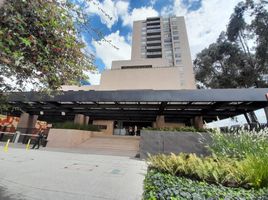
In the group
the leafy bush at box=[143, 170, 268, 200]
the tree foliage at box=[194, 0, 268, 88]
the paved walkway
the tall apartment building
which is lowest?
the paved walkway

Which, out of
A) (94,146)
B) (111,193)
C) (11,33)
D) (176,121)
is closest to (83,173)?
(111,193)

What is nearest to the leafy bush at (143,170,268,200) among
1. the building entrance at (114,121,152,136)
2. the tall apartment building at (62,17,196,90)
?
the building entrance at (114,121,152,136)

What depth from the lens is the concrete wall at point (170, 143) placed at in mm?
9336

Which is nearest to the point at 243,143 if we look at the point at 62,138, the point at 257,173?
the point at 257,173

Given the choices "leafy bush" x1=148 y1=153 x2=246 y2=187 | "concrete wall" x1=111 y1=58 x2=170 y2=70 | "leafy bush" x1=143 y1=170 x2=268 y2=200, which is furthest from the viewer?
"concrete wall" x1=111 y1=58 x2=170 y2=70

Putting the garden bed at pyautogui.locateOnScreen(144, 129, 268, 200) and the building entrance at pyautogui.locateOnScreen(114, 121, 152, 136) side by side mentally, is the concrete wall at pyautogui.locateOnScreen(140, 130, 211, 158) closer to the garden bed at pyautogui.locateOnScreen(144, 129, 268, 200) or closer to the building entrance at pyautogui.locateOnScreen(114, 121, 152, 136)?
the garden bed at pyautogui.locateOnScreen(144, 129, 268, 200)

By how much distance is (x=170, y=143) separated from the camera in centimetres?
966

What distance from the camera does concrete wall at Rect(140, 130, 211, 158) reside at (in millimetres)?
9336

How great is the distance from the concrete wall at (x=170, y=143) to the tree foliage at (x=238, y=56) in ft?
43.9

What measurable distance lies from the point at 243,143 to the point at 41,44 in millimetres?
5946

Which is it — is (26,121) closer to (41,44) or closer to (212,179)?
(41,44)

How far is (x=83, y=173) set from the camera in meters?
5.56

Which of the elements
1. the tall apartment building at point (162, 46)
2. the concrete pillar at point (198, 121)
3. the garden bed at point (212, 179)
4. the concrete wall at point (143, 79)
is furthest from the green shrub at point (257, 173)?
the tall apartment building at point (162, 46)

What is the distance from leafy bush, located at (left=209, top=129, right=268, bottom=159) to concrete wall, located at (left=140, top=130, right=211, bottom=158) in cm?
348
